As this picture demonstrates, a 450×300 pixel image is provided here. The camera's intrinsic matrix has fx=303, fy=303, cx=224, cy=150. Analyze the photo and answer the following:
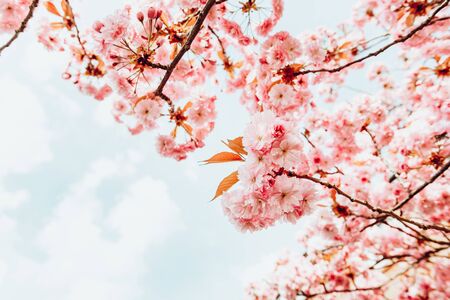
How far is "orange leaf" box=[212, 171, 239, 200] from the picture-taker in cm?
141

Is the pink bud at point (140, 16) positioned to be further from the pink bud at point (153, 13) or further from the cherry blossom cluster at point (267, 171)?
the cherry blossom cluster at point (267, 171)

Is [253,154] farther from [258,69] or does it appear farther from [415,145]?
[415,145]

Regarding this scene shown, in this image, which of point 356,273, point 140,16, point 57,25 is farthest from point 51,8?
point 356,273

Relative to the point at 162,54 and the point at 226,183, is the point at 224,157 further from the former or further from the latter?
the point at 162,54

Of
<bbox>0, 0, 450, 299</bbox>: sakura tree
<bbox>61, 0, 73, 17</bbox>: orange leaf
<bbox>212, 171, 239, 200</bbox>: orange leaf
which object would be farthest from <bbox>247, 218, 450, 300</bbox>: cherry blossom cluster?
<bbox>61, 0, 73, 17</bbox>: orange leaf

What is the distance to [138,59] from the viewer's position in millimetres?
1911

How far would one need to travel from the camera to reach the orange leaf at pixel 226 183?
4.63ft

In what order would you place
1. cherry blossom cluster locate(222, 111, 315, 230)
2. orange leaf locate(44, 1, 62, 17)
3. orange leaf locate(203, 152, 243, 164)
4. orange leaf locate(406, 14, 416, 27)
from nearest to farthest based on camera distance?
cherry blossom cluster locate(222, 111, 315, 230)
orange leaf locate(203, 152, 243, 164)
orange leaf locate(44, 1, 62, 17)
orange leaf locate(406, 14, 416, 27)

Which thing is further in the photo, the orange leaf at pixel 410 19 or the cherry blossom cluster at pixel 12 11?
the orange leaf at pixel 410 19

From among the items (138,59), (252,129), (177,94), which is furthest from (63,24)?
(252,129)

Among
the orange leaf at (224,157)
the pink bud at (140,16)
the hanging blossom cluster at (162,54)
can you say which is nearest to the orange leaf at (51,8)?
the hanging blossom cluster at (162,54)

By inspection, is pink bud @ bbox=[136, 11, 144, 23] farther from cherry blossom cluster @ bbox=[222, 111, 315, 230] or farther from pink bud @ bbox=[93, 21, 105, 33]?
cherry blossom cluster @ bbox=[222, 111, 315, 230]

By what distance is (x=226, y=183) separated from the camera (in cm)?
142

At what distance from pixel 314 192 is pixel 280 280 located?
4.60 metres
